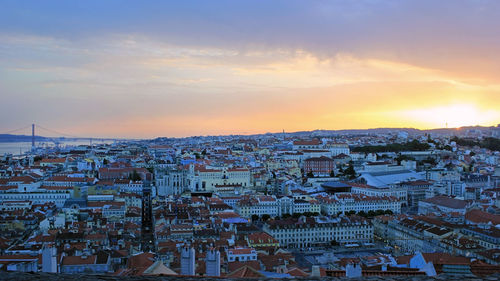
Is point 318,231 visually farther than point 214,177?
No

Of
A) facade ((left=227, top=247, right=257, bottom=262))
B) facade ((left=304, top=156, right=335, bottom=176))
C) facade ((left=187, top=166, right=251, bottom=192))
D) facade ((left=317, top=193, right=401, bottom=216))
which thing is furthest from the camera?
facade ((left=304, top=156, right=335, bottom=176))

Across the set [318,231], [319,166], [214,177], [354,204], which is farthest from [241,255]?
[319,166]

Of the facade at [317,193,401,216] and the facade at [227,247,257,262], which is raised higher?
the facade at [227,247,257,262]

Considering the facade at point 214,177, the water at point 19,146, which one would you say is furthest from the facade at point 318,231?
the water at point 19,146

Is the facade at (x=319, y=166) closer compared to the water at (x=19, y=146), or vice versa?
the facade at (x=319, y=166)

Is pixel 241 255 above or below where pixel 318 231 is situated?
above

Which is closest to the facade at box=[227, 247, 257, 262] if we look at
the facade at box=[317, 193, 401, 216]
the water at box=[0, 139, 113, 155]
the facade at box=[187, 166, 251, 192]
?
the facade at box=[317, 193, 401, 216]

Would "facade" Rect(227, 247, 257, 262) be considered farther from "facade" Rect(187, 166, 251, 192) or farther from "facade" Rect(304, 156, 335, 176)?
"facade" Rect(304, 156, 335, 176)

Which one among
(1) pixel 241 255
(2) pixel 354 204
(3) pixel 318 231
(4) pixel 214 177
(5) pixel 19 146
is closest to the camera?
(1) pixel 241 255

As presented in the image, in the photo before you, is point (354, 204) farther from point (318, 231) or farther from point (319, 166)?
point (319, 166)

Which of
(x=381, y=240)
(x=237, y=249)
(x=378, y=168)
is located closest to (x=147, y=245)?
(x=237, y=249)

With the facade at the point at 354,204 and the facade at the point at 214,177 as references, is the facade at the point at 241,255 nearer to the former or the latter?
the facade at the point at 354,204
